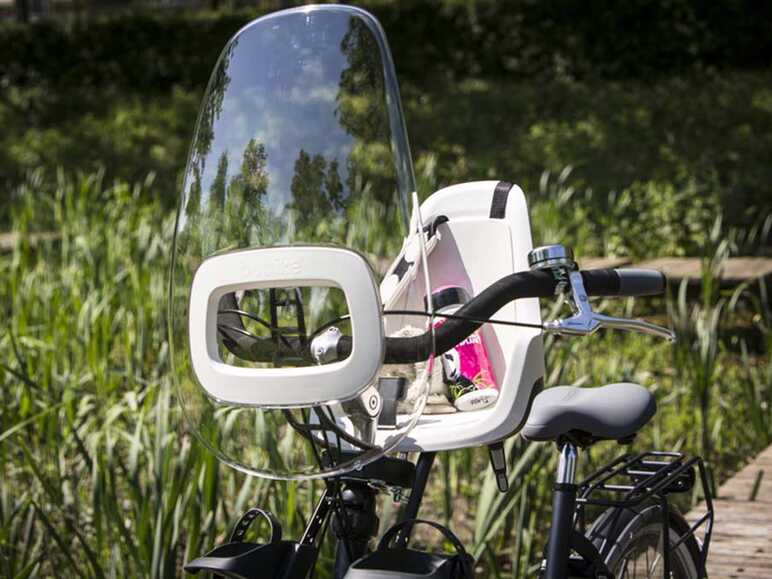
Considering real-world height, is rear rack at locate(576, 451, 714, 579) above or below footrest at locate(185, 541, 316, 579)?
above

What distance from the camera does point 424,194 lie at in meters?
5.24

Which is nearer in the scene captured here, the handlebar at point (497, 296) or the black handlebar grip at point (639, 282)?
the handlebar at point (497, 296)

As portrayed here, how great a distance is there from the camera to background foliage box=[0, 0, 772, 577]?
291 cm

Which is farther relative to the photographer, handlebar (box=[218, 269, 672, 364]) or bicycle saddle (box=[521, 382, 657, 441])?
Result: bicycle saddle (box=[521, 382, 657, 441])

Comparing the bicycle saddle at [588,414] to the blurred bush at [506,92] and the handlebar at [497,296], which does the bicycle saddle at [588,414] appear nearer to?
the handlebar at [497,296]

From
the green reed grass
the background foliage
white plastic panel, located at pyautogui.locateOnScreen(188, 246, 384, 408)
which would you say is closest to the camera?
white plastic panel, located at pyautogui.locateOnScreen(188, 246, 384, 408)

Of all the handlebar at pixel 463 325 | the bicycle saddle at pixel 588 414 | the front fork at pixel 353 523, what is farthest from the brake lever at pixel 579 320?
the front fork at pixel 353 523

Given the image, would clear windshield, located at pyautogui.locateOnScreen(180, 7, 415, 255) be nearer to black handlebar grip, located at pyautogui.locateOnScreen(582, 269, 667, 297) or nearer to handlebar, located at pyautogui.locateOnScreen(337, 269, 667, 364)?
handlebar, located at pyautogui.locateOnScreen(337, 269, 667, 364)

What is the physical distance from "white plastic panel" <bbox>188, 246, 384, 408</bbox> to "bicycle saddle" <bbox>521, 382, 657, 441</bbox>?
1.07 feet

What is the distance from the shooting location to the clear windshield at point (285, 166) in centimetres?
147

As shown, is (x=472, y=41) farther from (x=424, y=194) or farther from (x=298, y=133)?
(x=298, y=133)

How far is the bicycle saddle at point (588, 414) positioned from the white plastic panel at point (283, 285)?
326 mm

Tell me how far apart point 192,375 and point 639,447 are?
307 cm

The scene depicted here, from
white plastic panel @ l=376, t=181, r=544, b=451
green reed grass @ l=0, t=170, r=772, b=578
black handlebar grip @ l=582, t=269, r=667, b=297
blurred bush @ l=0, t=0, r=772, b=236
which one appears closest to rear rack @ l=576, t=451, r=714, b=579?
white plastic panel @ l=376, t=181, r=544, b=451
